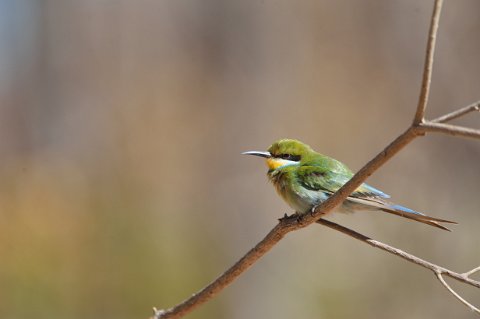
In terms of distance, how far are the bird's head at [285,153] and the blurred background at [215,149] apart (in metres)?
1.80

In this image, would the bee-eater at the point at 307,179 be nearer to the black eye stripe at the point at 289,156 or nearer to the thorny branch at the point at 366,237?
the black eye stripe at the point at 289,156

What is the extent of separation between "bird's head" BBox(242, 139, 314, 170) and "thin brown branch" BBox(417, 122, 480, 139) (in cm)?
80

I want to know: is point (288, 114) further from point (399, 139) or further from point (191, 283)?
point (399, 139)

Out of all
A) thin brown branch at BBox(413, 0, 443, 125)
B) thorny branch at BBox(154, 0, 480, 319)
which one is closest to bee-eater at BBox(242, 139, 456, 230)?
thorny branch at BBox(154, 0, 480, 319)

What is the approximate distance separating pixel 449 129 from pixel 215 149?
114 inches

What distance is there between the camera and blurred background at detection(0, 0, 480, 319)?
325cm

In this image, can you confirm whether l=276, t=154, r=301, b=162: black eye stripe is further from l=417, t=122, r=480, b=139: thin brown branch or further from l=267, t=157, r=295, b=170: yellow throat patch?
l=417, t=122, r=480, b=139: thin brown branch

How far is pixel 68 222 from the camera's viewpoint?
11.5ft

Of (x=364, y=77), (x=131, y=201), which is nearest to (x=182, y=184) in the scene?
(x=131, y=201)

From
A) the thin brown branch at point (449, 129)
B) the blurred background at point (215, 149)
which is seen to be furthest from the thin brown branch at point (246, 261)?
the blurred background at point (215, 149)

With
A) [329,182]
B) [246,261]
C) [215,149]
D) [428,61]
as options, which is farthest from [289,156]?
[215,149]

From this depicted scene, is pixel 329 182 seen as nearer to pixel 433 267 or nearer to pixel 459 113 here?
pixel 433 267

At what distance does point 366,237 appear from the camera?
3.13 feet

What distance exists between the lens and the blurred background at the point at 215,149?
3248 mm
